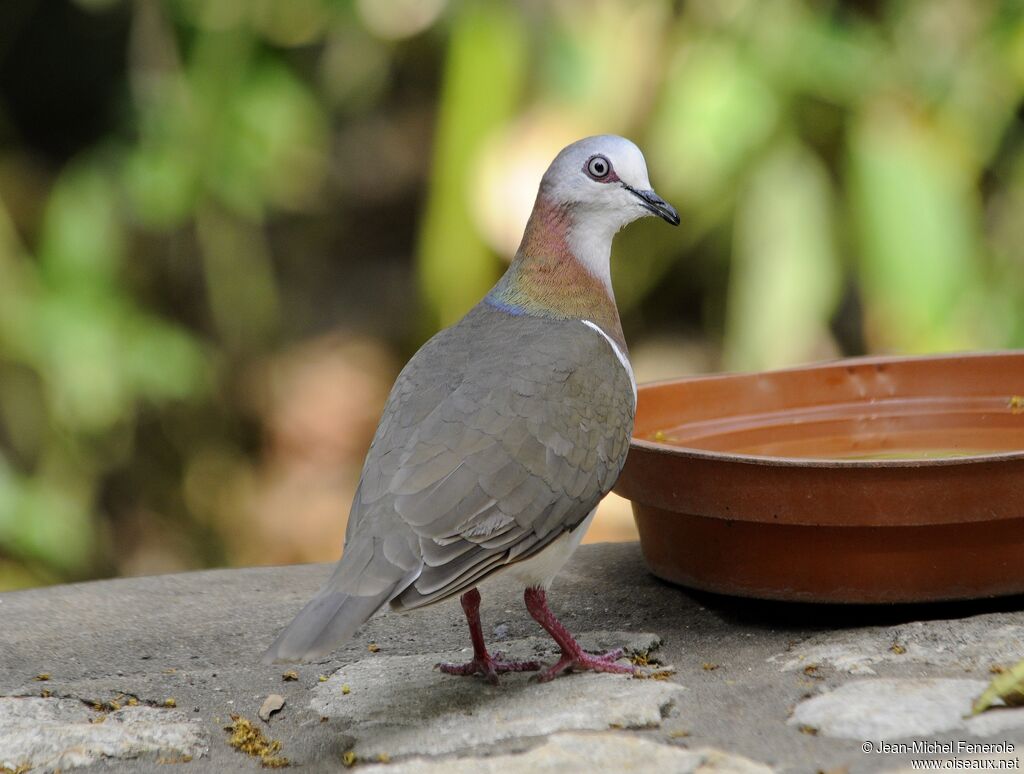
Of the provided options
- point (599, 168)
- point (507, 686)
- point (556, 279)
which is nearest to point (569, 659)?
point (507, 686)

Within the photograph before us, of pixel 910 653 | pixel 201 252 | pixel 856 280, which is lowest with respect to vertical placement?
pixel 910 653

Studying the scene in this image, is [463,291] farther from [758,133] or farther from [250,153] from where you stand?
[758,133]

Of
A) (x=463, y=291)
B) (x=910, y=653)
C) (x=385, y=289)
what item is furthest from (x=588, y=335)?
(x=385, y=289)

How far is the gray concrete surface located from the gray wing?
32 cm

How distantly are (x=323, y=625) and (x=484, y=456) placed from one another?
0.52 m

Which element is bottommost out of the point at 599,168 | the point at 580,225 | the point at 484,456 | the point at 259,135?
the point at 484,456

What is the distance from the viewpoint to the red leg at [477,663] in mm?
3000

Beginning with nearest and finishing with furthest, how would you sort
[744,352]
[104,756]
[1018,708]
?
[1018,708], [104,756], [744,352]

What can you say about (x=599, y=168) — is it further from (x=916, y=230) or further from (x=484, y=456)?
(x=916, y=230)

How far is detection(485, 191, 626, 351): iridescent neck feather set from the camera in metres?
3.33

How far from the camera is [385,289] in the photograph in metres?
7.72

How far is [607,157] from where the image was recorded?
338 centimetres

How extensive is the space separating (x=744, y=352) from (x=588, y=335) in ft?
9.13

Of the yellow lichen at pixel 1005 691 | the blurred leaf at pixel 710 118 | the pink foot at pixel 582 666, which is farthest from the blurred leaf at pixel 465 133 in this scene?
the yellow lichen at pixel 1005 691
